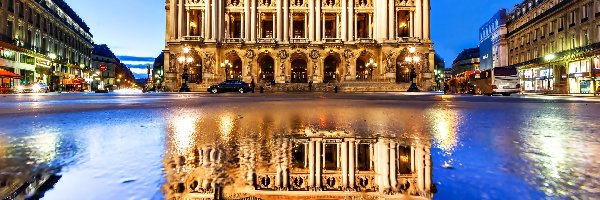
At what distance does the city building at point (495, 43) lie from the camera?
7044cm

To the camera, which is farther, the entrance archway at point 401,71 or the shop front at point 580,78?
the entrance archway at point 401,71

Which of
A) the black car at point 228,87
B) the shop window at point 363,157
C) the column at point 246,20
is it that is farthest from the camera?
the column at point 246,20

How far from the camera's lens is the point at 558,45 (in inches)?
1955

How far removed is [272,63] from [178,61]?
1464 cm

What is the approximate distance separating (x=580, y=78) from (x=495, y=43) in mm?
31655

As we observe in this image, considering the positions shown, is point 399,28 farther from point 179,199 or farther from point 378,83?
point 179,199

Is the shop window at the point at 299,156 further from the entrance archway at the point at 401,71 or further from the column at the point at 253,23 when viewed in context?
the entrance archway at the point at 401,71

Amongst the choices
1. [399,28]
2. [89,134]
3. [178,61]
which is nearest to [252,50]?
[178,61]

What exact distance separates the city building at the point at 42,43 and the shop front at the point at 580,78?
202 feet

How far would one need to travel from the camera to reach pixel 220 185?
2354 millimetres

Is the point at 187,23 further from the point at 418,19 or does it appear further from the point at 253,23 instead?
→ the point at 418,19

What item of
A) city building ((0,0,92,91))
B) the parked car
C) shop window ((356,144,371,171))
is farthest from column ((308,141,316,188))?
Answer: the parked car

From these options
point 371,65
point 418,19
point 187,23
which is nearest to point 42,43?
point 187,23

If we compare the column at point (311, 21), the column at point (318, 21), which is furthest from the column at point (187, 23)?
the column at point (318, 21)
